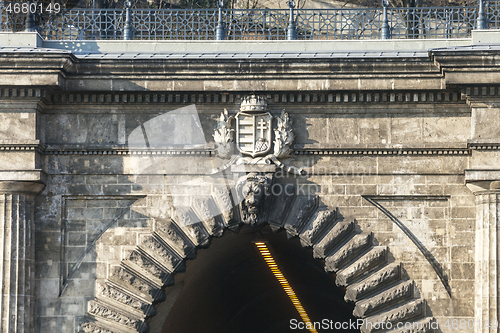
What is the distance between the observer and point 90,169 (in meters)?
12.8

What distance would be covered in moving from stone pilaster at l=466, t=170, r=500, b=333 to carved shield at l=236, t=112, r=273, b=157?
9.73 ft

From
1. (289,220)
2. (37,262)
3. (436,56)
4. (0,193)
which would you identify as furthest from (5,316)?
(436,56)

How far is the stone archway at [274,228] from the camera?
1229 centimetres

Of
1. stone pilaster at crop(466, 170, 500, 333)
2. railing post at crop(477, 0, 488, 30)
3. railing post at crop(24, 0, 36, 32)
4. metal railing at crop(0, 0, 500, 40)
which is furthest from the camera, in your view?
railing post at crop(24, 0, 36, 32)

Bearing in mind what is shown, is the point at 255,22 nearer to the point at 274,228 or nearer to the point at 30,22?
the point at 274,228

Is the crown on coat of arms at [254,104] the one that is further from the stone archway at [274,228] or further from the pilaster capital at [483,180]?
the pilaster capital at [483,180]

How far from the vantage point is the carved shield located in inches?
494

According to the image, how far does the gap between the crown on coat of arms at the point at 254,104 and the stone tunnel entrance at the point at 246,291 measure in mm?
1770

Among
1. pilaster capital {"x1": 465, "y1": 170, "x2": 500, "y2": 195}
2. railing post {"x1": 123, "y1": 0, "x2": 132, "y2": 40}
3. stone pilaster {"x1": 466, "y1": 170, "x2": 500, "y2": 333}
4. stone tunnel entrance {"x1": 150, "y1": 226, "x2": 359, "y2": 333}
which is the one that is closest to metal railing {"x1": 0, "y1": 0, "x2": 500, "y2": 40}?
railing post {"x1": 123, "y1": 0, "x2": 132, "y2": 40}

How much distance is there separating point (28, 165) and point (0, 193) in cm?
56

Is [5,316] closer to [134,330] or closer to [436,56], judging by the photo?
[134,330]

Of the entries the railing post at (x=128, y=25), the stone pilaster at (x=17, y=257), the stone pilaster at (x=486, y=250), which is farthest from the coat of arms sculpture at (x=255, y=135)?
the stone pilaster at (x=17, y=257)

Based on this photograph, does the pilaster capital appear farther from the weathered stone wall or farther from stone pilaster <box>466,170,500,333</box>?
the weathered stone wall

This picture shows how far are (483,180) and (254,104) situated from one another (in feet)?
11.4
